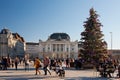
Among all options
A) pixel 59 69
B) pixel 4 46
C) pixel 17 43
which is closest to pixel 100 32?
pixel 59 69

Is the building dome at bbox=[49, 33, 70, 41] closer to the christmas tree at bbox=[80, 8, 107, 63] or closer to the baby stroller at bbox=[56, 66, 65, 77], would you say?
the christmas tree at bbox=[80, 8, 107, 63]

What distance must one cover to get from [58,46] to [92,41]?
148 m

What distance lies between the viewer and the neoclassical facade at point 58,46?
189750 mm

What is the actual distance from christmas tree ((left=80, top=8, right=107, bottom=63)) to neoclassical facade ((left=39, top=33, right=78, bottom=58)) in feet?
469

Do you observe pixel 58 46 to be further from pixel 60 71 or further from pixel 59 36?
pixel 60 71

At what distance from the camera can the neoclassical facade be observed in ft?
623

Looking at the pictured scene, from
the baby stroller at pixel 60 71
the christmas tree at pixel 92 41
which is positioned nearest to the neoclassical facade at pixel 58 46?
the christmas tree at pixel 92 41

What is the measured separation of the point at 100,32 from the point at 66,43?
144383mm

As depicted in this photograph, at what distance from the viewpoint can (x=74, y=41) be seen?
195625mm

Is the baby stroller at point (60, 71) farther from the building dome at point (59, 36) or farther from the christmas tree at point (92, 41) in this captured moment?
the building dome at point (59, 36)

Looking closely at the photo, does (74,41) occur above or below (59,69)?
above

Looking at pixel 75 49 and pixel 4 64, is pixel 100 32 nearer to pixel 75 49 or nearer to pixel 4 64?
pixel 4 64

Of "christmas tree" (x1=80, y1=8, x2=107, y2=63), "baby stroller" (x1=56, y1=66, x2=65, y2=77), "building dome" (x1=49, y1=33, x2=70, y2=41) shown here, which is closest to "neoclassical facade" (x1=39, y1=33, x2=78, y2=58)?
"building dome" (x1=49, y1=33, x2=70, y2=41)

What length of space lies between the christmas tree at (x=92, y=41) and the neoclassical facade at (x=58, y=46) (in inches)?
5632
